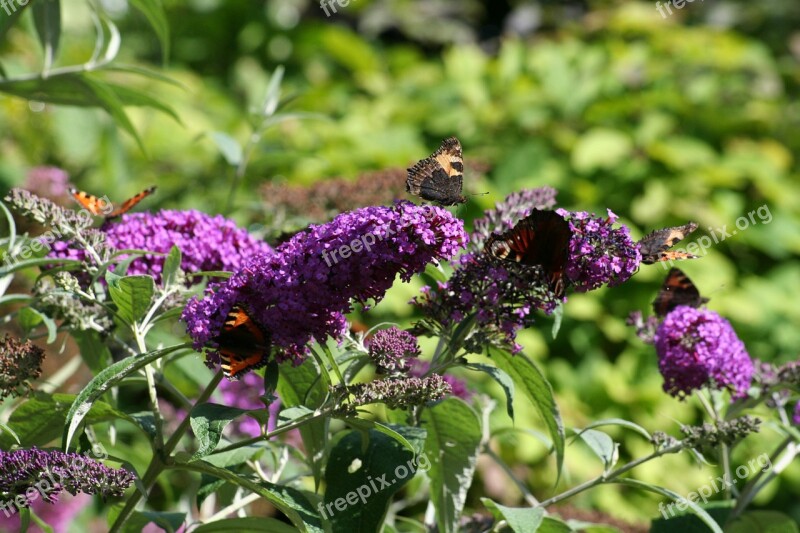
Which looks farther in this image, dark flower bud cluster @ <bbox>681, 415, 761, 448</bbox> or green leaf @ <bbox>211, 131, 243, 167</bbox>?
green leaf @ <bbox>211, 131, 243, 167</bbox>

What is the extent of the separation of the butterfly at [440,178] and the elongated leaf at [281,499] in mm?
582

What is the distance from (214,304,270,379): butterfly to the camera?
4.42 feet

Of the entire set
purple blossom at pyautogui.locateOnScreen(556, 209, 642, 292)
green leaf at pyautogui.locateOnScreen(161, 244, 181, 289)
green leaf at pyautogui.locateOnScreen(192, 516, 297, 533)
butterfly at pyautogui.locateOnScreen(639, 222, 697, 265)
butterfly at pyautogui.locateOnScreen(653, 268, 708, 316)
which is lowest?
green leaf at pyautogui.locateOnScreen(192, 516, 297, 533)

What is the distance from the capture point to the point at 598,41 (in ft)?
23.9

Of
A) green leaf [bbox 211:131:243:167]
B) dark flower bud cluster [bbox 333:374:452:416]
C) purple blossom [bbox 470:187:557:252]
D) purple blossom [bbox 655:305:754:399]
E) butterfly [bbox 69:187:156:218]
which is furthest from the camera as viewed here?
green leaf [bbox 211:131:243:167]

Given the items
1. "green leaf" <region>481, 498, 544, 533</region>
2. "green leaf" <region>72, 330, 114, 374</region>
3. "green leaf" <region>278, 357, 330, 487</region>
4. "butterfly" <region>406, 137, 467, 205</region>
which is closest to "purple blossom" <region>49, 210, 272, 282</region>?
"green leaf" <region>72, 330, 114, 374</region>

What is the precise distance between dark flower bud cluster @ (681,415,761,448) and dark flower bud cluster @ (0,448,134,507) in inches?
40.9

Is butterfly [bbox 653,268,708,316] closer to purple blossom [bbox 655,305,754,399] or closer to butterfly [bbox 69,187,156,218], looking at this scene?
purple blossom [bbox 655,305,754,399]

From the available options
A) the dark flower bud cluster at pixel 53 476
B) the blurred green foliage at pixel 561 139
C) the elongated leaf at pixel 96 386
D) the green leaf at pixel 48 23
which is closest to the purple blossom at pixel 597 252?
the elongated leaf at pixel 96 386

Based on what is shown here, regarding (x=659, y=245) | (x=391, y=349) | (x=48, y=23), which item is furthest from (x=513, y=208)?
(x=48, y=23)

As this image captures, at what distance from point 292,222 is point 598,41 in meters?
5.36

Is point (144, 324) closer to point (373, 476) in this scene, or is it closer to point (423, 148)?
point (373, 476)

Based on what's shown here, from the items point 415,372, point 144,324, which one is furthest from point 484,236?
point 144,324

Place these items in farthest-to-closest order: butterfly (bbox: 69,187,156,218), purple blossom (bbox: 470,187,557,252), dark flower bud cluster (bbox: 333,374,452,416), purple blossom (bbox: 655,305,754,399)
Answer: butterfly (bbox: 69,187,156,218) < purple blossom (bbox: 655,305,754,399) < purple blossom (bbox: 470,187,557,252) < dark flower bud cluster (bbox: 333,374,452,416)
